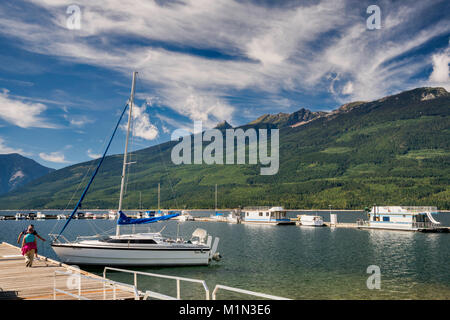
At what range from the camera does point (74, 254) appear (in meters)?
35.1

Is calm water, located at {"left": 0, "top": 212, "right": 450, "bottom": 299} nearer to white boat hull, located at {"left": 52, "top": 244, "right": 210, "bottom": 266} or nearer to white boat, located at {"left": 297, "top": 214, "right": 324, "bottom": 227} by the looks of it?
white boat hull, located at {"left": 52, "top": 244, "right": 210, "bottom": 266}

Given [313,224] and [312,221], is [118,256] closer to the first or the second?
[313,224]

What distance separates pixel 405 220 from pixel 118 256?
77.9m

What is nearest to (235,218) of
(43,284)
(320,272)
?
(320,272)

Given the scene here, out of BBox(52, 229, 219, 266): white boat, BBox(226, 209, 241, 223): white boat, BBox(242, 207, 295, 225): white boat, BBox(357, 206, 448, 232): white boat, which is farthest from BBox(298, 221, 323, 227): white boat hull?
BBox(52, 229, 219, 266): white boat

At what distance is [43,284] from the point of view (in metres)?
20.1

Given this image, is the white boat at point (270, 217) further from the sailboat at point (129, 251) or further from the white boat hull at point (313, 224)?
the sailboat at point (129, 251)

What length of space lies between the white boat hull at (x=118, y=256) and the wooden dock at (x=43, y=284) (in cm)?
718

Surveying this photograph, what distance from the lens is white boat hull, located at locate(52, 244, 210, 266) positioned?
1371 inches

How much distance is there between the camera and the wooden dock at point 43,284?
56.6 ft

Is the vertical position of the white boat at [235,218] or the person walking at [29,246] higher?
the person walking at [29,246]

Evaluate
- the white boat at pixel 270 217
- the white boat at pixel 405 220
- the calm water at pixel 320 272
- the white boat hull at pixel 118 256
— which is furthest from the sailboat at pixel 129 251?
the white boat at pixel 270 217
